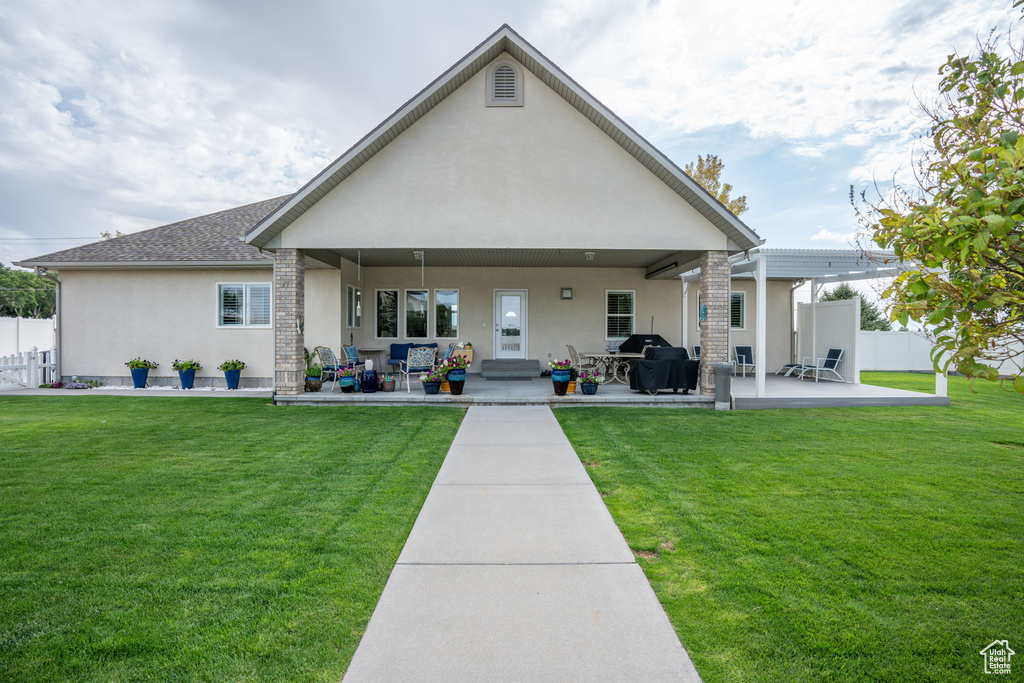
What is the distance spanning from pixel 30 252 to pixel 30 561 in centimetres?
4852

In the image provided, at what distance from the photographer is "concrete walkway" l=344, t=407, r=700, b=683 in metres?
2.08

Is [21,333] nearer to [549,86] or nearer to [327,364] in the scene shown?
[327,364]

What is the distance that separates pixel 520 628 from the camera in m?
2.36

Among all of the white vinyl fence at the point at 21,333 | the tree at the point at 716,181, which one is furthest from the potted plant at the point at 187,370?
the tree at the point at 716,181

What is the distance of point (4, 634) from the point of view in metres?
2.28

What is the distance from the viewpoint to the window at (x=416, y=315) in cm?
1377

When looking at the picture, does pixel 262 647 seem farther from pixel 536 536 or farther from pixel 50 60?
pixel 50 60

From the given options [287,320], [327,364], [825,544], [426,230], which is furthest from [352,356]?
[825,544]

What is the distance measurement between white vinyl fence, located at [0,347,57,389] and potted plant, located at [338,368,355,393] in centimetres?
786

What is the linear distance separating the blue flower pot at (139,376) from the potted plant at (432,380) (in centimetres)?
719

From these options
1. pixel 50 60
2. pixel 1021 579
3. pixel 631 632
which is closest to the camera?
pixel 631 632

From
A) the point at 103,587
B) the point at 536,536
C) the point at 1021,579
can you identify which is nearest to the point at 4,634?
the point at 103,587

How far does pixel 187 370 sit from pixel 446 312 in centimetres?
651

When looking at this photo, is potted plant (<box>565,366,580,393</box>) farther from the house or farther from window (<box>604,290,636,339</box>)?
window (<box>604,290,636,339</box>)
